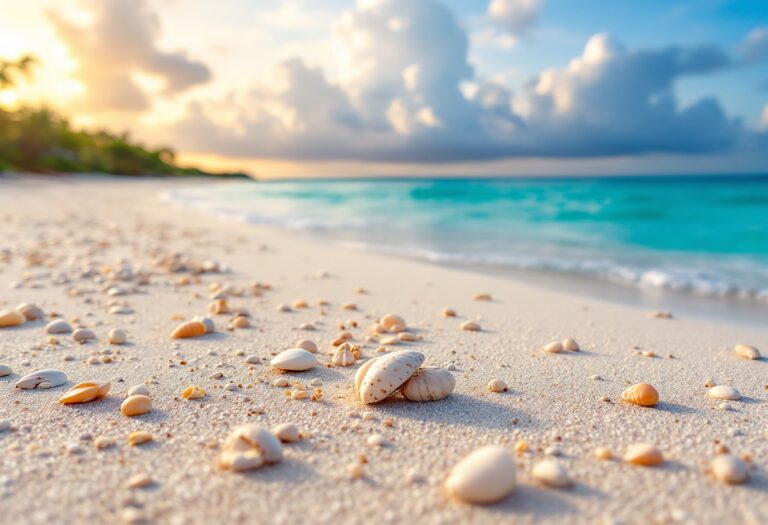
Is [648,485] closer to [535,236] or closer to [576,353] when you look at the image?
[576,353]

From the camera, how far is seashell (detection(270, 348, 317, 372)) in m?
2.41

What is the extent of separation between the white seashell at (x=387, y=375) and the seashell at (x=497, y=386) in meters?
0.37

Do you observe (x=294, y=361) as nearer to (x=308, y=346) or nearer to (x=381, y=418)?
(x=308, y=346)

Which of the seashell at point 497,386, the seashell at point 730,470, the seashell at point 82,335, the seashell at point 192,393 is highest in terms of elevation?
the seashell at point 730,470

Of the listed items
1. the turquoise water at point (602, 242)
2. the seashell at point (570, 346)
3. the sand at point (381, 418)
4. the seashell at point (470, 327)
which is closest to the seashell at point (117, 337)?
the sand at point (381, 418)

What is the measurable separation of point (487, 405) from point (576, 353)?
925mm

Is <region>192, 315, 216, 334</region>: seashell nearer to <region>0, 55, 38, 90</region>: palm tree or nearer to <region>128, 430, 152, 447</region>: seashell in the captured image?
<region>128, 430, 152, 447</region>: seashell

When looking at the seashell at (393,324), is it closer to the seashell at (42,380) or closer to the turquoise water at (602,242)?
the seashell at (42,380)

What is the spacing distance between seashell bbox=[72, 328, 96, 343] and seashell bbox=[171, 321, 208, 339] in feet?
1.37

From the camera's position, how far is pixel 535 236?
367 inches

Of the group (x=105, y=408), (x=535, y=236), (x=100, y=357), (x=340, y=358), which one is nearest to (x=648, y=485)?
(x=340, y=358)

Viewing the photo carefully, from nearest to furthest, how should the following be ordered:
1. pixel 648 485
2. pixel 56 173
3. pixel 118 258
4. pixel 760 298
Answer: pixel 648 485 < pixel 760 298 < pixel 118 258 < pixel 56 173

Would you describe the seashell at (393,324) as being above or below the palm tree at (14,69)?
below

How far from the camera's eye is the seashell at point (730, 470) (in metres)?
1.48
